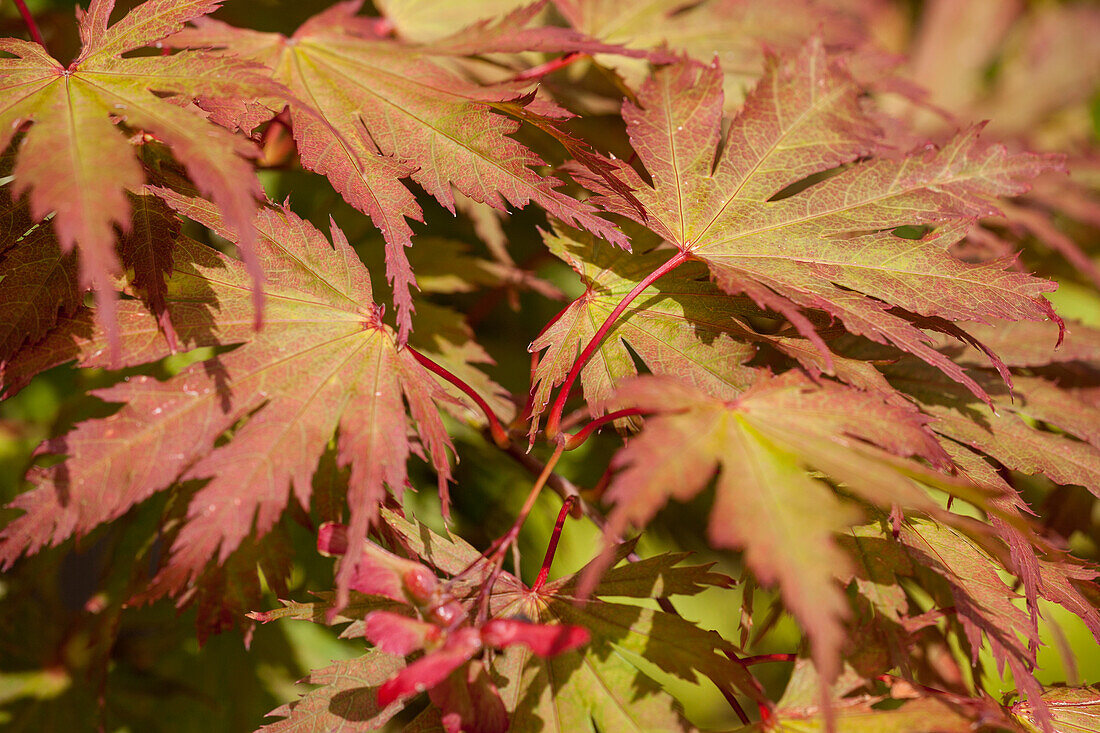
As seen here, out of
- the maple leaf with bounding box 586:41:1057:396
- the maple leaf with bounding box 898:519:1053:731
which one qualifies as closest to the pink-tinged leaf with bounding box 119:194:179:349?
the maple leaf with bounding box 586:41:1057:396

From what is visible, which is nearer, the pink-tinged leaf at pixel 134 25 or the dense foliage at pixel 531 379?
the dense foliage at pixel 531 379

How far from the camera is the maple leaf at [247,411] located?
2.08ft

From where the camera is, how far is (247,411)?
2.27ft

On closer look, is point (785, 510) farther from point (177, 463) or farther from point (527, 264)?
point (527, 264)

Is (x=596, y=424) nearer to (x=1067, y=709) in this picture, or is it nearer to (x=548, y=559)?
(x=548, y=559)

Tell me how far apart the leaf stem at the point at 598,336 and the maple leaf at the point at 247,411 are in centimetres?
13

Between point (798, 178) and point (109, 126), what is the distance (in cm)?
70

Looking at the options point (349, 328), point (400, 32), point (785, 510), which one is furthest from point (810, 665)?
point (400, 32)

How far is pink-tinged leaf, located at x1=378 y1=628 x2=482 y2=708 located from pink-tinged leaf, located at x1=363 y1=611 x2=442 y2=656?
0.05 feet

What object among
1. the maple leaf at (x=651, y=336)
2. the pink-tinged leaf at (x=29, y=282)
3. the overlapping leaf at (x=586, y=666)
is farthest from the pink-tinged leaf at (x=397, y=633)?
the pink-tinged leaf at (x=29, y=282)

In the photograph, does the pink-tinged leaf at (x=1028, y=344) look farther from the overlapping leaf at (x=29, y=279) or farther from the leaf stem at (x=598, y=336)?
the overlapping leaf at (x=29, y=279)

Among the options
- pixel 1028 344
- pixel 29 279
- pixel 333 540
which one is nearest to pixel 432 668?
pixel 333 540

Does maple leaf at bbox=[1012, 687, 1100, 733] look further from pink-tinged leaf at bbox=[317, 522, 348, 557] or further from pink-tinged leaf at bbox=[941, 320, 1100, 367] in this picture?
pink-tinged leaf at bbox=[317, 522, 348, 557]

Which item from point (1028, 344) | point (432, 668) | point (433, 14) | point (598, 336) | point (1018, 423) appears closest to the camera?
point (432, 668)
